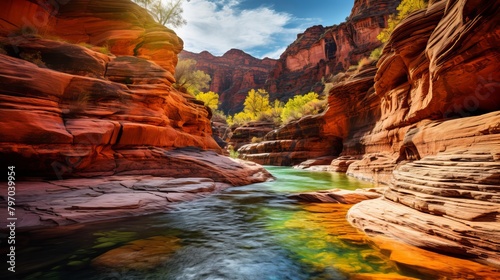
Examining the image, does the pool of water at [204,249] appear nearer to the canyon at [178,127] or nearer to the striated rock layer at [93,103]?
the canyon at [178,127]

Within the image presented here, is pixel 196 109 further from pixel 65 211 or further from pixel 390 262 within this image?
pixel 390 262

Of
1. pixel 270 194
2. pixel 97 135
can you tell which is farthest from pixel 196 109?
pixel 270 194

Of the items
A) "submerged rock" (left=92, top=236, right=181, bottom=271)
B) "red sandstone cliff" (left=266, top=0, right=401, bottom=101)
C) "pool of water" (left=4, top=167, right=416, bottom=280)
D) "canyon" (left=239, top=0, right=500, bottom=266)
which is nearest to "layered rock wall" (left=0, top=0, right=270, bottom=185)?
"pool of water" (left=4, top=167, right=416, bottom=280)

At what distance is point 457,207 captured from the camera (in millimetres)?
3889

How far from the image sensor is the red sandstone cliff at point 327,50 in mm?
45094

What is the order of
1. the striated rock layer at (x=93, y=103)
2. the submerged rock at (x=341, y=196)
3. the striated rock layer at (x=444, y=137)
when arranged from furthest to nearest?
1. the submerged rock at (x=341, y=196)
2. the striated rock layer at (x=93, y=103)
3. the striated rock layer at (x=444, y=137)

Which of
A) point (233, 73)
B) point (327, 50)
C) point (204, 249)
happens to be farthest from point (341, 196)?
point (233, 73)

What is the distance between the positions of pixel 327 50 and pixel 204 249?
6372 centimetres

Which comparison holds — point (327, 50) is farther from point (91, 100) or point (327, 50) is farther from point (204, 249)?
point (204, 249)

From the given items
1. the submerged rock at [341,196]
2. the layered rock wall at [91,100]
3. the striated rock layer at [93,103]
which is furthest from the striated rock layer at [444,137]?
the layered rock wall at [91,100]

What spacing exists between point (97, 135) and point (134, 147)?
1753 millimetres

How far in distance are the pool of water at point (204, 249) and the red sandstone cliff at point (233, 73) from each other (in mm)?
81697

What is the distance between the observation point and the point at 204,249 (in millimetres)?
4113

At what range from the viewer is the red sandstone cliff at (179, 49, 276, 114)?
89625mm
